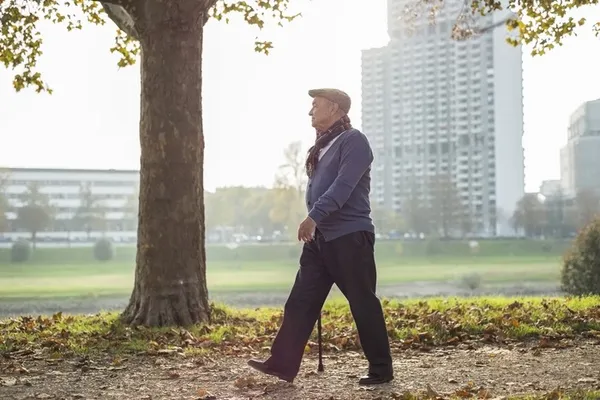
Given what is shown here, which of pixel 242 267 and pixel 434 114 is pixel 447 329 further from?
pixel 434 114

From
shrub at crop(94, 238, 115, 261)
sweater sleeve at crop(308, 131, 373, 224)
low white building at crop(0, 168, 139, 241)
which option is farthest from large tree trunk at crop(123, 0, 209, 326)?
low white building at crop(0, 168, 139, 241)

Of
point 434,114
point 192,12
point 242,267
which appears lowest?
point 242,267

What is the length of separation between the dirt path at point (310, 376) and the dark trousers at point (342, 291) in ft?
0.74

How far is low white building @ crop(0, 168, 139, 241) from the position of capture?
7062 centimetres

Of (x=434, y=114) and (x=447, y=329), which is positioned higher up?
(x=434, y=114)

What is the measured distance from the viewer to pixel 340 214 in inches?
244

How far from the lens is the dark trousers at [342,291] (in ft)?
20.2

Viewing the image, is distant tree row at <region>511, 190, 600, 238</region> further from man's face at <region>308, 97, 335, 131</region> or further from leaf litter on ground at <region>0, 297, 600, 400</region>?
man's face at <region>308, 97, 335, 131</region>

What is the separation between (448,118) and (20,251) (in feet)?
243

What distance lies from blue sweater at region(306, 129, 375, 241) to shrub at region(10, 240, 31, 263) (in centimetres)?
5466

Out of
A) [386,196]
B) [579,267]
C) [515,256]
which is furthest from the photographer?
[386,196]

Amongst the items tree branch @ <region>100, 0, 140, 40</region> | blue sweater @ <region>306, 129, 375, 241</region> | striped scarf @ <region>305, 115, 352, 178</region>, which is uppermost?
tree branch @ <region>100, 0, 140, 40</region>

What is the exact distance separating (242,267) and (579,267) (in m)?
62.3

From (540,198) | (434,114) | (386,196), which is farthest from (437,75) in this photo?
(540,198)
